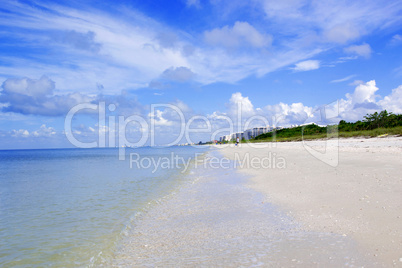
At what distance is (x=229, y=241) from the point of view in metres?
4.71

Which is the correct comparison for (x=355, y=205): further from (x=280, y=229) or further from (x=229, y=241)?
(x=229, y=241)

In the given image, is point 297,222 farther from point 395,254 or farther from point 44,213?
point 44,213

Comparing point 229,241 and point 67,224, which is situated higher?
point 229,241

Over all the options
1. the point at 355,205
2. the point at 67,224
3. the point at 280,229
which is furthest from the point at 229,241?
the point at 67,224

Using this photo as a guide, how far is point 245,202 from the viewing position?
759cm

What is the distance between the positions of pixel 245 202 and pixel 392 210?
355 cm

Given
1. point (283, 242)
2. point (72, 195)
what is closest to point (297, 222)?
point (283, 242)

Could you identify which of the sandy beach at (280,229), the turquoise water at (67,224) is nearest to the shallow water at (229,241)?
the sandy beach at (280,229)

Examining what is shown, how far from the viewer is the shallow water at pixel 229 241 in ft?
12.4

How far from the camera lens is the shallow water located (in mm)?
3787

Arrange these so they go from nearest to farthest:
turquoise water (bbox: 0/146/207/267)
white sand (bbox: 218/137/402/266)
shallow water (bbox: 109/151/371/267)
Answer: shallow water (bbox: 109/151/371/267) < white sand (bbox: 218/137/402/266) < turquoise water (bbox: 0/146/207/267)

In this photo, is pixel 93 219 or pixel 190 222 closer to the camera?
pixel 190 222

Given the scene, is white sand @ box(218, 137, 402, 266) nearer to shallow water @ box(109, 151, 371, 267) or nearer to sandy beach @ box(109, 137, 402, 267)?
sandy beach @ box(109, 137, 402, 267)

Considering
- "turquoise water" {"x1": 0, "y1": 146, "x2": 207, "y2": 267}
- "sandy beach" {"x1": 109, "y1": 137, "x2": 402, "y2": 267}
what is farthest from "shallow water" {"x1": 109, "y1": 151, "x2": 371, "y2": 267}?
"turquoise water" {"x1": 0, "y1": 146, "x2": 207, "y2": 267}
